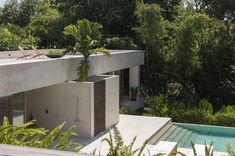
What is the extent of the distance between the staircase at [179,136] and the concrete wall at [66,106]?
129 inches

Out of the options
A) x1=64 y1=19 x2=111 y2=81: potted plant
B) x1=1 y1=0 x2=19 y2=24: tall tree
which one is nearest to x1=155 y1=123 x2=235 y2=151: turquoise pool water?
x1=64 y1=19 x2=111 y2=81: potted plant

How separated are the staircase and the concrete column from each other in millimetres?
5349

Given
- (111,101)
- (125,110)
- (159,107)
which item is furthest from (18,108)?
(159,107)

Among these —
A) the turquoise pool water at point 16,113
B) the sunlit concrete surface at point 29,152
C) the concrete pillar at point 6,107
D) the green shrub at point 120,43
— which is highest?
the green shrub at point 120,43

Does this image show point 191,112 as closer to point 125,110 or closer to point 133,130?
point 125,110

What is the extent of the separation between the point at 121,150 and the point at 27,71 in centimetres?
595

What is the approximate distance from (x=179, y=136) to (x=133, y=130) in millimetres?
2243

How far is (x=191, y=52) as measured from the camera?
19.8m

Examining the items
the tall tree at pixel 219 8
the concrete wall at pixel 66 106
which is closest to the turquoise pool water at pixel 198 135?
the concrete wall at pixel 66 106

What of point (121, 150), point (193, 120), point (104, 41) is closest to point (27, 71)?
point (121, 150)

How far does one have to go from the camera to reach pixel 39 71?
1165cm

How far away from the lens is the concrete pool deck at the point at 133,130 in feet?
41.9

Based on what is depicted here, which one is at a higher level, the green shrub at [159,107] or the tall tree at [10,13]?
the tall tree at [10,13]

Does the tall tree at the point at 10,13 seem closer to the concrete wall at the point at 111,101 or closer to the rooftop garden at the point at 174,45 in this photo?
the rooftop garden at the point at 174,45
